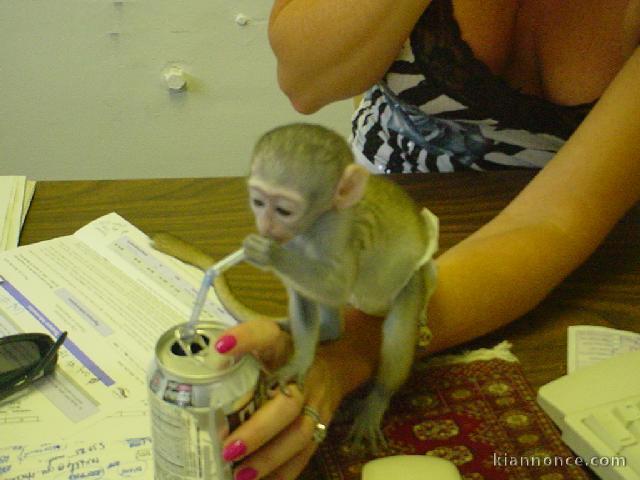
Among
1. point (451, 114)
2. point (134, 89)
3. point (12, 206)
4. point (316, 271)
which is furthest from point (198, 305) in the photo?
point (134, 89)

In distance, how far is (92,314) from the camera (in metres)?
0.81

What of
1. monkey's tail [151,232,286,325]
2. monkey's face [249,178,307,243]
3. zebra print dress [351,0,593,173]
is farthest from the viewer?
zebra print dress [351,0,593,173]

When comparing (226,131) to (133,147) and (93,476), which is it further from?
(93,476)

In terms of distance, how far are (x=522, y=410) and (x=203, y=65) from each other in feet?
4.80

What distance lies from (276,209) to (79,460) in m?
0.28

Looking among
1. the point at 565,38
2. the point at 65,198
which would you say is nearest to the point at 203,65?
the point at 65,198

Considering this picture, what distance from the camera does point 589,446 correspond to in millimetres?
621

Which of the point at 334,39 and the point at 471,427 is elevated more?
the point at 334,39

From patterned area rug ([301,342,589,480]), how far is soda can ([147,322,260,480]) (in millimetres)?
157

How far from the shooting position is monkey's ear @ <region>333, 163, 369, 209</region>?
1.92 feet

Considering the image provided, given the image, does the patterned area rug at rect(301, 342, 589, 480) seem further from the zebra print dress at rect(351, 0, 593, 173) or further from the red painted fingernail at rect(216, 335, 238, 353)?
the zebra print dress at rect(351, 0, 593, 173)

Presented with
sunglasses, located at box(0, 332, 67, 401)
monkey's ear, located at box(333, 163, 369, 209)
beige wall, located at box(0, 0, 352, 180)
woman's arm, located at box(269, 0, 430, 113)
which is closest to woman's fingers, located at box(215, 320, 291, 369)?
monkey's ear, located at box(333, 163, 369, 209)

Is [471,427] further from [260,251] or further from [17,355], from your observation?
[17,355]

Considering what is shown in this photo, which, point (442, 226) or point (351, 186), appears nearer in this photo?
point (351, 186)
